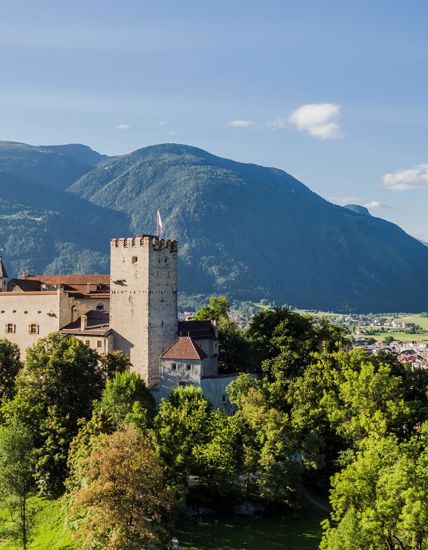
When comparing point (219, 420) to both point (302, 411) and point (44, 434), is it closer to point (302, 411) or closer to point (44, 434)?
point (302, 411)

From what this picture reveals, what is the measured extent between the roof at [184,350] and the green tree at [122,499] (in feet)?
95.9

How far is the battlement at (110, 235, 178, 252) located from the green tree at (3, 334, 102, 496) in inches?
Answer: 507

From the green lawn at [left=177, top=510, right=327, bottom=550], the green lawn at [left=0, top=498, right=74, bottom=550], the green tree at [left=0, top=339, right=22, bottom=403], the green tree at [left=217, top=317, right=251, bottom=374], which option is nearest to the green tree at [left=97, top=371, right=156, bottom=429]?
the green lawn at [left=0, top=498, right=74, bottom=550]

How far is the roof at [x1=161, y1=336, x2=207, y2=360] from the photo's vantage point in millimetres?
78250

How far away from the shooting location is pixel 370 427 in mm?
66562

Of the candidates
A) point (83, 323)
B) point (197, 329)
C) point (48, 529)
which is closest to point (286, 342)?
point (197, 329)

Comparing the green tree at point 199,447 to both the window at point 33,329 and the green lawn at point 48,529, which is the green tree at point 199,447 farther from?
the window at point 33,329

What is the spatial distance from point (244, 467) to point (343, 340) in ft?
88.3

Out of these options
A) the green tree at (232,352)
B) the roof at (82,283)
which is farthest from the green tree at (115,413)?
the roof at (82,283)

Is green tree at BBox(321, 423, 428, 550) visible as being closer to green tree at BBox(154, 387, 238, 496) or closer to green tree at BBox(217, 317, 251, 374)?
green tree at BBox(154, 387, 238, 496)

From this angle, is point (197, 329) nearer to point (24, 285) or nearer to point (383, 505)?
point (24, 285)

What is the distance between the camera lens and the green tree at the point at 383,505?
41.8m

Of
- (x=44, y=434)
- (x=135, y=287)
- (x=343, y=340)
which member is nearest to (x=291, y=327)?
(x=343, y=340)

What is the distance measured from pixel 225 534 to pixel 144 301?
27999 millimetres
